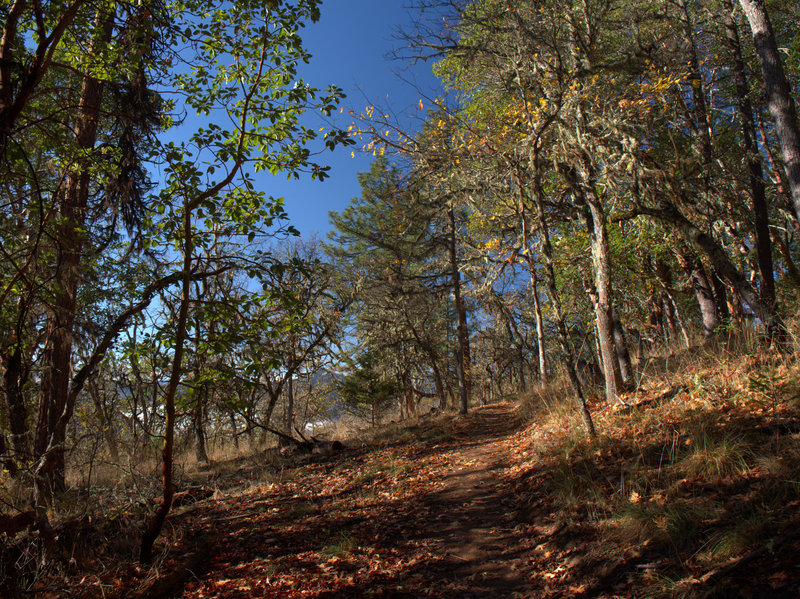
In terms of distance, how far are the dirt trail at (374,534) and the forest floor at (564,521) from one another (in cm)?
2

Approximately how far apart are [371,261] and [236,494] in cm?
1047

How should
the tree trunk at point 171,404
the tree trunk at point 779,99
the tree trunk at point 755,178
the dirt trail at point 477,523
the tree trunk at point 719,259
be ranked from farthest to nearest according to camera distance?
the tree trunk at point 755,178 < the tree trunk at point 719,259 < the tree trunk at point 779,99 < the tree trunk at point 171,404 < the dirt trail at point 477,523

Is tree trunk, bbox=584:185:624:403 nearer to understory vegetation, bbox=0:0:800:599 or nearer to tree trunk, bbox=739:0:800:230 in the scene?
understory vegetation, bbox=0:0:800:599

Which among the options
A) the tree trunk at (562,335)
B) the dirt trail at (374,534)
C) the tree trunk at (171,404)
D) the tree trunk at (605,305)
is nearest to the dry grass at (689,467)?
the tree trunk at (562,335)

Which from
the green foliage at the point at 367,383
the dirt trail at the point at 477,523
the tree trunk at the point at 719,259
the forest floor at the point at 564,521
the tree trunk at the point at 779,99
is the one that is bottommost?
the dirt trail at the point at 477,523

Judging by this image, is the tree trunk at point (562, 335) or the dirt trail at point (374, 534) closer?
the dirt trail at point (374, 534)

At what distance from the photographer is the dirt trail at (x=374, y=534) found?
3832 millimetres

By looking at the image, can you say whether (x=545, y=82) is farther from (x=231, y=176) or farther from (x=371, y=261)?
(x=371, y=261)

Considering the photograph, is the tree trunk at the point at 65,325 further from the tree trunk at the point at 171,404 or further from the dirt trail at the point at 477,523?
the dirt trail at the point at 477,523

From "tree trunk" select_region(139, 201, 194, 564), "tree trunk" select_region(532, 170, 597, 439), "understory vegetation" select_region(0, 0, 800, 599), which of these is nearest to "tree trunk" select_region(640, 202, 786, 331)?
"understory vegetation" select_region(0, 0, 800, 599)

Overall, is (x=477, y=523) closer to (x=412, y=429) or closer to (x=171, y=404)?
(x=171, y=404)

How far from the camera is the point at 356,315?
16.8 metres

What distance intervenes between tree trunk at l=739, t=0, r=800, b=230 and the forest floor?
2.47 metres

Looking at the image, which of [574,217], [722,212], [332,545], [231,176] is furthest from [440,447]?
[722,212]
